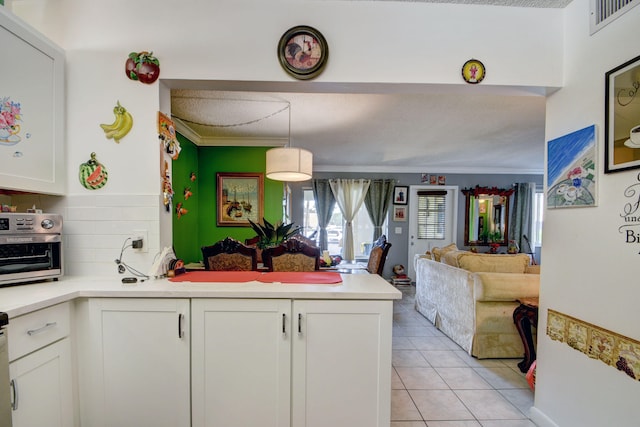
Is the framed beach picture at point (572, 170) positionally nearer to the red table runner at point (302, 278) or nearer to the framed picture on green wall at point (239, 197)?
the red table runner at point (302, 278)

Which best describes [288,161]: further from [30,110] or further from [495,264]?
[495,264]

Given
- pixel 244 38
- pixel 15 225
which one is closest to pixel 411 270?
pixel 244 38

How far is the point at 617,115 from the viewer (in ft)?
4.19

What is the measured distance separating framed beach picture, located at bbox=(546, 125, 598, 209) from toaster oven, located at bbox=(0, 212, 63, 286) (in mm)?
2830

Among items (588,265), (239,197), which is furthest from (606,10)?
(239,197)

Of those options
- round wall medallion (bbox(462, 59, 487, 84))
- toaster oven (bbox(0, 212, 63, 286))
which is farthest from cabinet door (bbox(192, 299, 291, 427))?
round wall medallion (bbox(462, 59, 487, 84))

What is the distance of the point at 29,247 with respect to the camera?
139 centimetres

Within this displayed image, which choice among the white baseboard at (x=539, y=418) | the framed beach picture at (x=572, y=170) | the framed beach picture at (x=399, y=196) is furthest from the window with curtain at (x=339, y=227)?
the framed beach picture at (x=572, y=170)

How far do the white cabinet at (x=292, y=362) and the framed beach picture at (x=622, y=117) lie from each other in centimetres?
128

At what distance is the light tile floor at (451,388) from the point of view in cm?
177

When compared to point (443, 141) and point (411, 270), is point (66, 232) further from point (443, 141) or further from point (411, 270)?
point (411, 270)

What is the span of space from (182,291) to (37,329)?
561 mm

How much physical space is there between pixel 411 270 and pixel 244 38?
17.5ft

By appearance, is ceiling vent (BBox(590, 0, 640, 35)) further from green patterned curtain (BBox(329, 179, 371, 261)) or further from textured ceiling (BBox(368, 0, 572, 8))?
green patterned curtain (BBox(329, 179, 371, 261))
